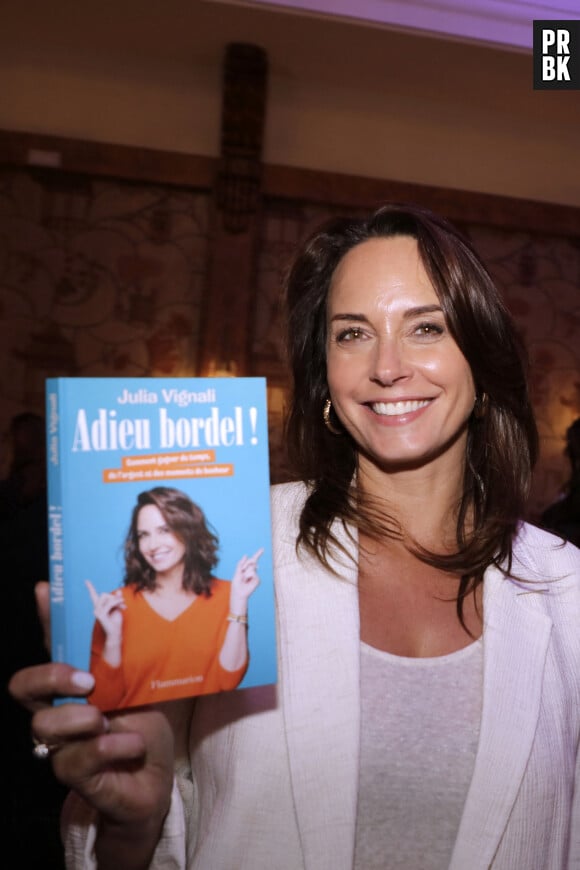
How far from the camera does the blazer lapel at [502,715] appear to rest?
113 cm

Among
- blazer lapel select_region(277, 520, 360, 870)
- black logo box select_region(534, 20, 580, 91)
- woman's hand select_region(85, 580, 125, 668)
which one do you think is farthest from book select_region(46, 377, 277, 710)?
black logo box select_region(534, 20, 580, 91)

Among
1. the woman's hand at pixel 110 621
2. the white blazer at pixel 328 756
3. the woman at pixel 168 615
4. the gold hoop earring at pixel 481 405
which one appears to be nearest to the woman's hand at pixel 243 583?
the woman at pixel 168 615

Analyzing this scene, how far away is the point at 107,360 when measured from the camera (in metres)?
4.70

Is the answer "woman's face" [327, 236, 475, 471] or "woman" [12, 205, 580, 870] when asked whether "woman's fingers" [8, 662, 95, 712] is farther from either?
"woman's face" [327, 236, 475, 471]

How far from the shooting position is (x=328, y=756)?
1131 mm

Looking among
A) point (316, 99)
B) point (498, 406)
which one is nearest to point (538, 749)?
point (498, 406)

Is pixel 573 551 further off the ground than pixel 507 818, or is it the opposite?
pixel 573 551

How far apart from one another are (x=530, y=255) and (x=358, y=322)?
14.5 feet

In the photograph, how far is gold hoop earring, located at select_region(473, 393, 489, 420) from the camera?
59.9 inches

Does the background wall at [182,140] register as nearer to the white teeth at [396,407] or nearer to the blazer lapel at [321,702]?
the white teeth at [396,407]

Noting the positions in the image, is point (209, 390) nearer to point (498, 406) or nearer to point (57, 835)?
point (498, 406)

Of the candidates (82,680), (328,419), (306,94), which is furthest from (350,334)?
(306,94)

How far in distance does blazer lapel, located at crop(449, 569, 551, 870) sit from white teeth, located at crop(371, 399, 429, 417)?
1.17ft

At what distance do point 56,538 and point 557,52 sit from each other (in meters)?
4.29
